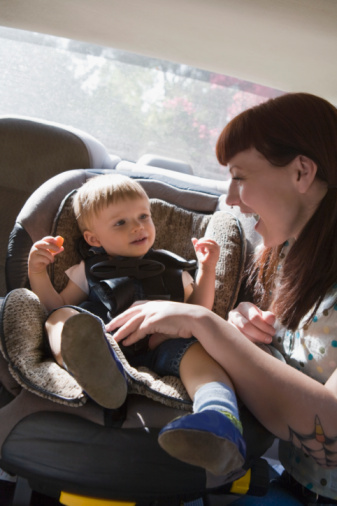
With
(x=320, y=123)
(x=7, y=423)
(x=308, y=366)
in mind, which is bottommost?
(x=7, y=423)

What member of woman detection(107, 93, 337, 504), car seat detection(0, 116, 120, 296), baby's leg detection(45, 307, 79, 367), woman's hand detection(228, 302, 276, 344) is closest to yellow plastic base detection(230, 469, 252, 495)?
woman detection(107, 93, 337, 504)

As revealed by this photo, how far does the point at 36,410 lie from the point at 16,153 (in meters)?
1.28

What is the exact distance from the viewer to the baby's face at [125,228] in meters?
1.49

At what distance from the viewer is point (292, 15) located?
3.81 feet

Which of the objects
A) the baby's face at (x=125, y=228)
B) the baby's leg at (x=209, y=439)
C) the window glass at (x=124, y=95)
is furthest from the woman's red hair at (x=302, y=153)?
the window glass at (x=124, y=95)

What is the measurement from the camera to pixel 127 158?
7.98 ft

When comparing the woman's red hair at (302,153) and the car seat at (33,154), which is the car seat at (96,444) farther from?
the car seat at (33,154)

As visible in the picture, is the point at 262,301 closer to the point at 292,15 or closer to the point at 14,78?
the point at 292,15

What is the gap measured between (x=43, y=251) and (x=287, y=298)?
692 millimetres

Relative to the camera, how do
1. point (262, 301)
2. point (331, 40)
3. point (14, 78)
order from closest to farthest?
point (331, 40)
point (262, 301)
point (14, 78)

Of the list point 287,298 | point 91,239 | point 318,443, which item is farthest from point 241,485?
point 91,239

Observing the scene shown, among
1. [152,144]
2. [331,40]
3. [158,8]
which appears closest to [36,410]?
[158,8]

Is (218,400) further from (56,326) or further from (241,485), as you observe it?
(56,326)

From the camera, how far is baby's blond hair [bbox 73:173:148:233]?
1.48m
